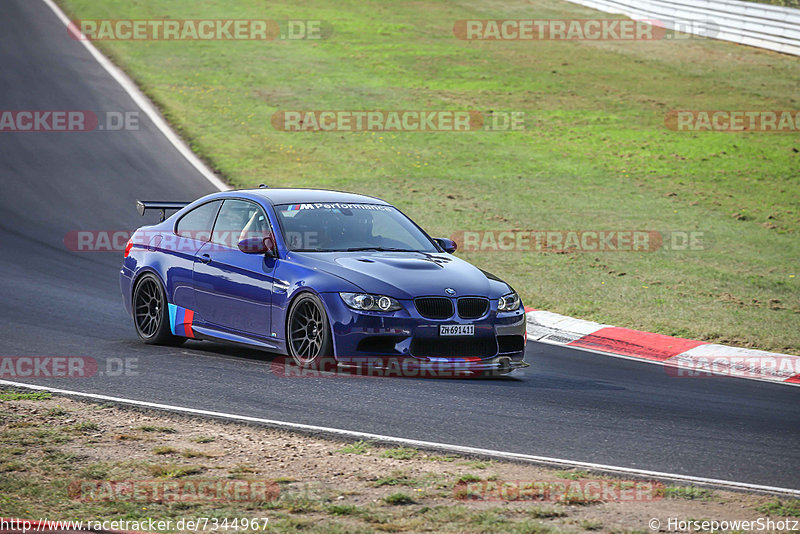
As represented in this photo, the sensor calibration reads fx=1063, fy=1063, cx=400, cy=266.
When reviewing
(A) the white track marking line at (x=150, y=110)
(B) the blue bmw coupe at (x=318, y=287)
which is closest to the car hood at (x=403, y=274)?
(B) the blue bmw coupe at (x=318, y=287)

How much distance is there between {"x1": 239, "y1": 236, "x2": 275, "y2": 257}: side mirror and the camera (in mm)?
9453

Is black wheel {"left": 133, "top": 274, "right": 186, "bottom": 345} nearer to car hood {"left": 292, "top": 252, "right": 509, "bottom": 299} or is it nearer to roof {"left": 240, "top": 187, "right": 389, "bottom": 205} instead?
roof {"left": 240, "top": 187, "right": 389, "bottom": 205}

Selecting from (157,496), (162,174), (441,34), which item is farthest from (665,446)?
(441,34)

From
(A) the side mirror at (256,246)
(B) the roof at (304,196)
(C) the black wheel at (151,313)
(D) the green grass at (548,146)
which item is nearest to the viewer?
(A) the side mirror at (256,246)

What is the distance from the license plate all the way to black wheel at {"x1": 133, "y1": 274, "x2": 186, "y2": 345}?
3.14 m

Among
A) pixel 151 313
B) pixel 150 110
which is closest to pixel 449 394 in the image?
pixel 151 313

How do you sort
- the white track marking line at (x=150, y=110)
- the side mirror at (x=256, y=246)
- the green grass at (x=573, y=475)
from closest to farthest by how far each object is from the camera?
the green grass at (x=573, y=475) → the side mirror at (x=256, y=246) → the white track marking line at (x=150, y=110)

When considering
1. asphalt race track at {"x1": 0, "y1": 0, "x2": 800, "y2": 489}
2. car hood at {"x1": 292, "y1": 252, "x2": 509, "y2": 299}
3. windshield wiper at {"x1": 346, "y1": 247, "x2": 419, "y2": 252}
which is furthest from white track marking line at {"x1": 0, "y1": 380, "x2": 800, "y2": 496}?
windshield wiper at {"x1": 346, "y1": 247, "x2": 419, "y2": 252}

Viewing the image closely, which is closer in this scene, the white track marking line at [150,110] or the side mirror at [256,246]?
the side mirror at [256,246]

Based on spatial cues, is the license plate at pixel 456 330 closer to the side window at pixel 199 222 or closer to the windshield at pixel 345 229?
the windshield at pixel 345 229

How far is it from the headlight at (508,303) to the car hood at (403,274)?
0.06m

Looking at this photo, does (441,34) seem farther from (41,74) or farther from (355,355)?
(355,355)

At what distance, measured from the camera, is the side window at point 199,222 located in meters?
10.3

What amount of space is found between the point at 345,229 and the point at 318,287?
3.87 ft
